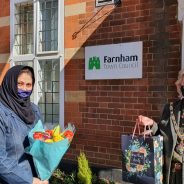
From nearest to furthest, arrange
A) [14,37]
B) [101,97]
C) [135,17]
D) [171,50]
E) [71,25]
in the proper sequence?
[171,50]
[135,17]
[101,97]
[71,25]
[14,37]

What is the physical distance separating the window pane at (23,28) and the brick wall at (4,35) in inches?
7.3

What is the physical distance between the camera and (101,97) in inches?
241

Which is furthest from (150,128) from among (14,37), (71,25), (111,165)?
(14,37)

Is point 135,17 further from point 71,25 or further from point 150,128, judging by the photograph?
point 150,128

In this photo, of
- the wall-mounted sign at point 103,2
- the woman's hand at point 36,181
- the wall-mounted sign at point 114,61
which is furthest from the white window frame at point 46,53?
the woman's hand at point 36,181

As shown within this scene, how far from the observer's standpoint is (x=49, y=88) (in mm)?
7090

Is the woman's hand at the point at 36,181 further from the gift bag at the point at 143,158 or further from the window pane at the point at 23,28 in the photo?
the window pane at the point at 23,28

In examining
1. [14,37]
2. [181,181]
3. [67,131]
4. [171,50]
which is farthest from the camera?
[14,37]

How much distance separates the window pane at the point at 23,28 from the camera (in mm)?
7535

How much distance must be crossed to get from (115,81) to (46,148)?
3243 mm

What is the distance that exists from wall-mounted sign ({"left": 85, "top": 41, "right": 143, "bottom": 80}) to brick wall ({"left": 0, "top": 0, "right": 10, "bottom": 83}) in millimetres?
2084

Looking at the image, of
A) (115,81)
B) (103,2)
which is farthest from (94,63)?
(103,2)

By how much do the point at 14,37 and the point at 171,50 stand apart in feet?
11.2

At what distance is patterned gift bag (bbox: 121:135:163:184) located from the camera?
347cm
